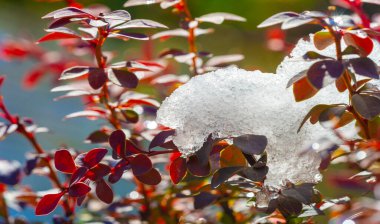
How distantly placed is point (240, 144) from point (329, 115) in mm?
129

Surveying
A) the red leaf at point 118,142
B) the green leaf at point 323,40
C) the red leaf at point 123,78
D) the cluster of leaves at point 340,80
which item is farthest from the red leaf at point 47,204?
the green leaf at point 323,40

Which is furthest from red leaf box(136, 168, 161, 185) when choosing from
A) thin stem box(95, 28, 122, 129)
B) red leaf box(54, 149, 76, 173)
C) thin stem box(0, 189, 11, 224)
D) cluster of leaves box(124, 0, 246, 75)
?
thin stem box(0, 189, 11, 224)

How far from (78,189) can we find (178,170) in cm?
15

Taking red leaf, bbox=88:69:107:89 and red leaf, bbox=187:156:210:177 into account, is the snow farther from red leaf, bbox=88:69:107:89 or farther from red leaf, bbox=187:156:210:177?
red leaf, bbox=88:69:107:89

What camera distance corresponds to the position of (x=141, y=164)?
95 centimetres

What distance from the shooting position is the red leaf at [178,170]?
0.94 meters

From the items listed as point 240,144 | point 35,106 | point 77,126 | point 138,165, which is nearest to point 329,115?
point 240,144

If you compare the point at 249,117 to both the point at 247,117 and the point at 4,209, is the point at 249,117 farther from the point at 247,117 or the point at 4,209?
the point at 4,209

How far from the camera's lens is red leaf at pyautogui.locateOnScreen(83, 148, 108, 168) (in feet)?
3.17

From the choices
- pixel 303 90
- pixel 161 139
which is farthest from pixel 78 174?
pixel 303 90

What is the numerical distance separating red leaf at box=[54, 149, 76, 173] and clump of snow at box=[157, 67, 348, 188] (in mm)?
156

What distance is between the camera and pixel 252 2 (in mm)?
5578

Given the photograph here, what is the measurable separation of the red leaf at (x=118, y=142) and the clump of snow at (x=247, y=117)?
2.6 inches

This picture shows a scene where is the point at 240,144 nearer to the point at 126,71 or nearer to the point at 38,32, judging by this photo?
the point at 126,71
